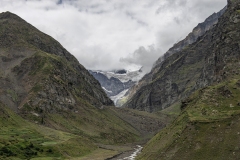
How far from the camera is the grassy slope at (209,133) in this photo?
8994cm

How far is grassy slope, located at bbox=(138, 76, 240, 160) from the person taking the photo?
295 feet

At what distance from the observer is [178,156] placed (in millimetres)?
94250

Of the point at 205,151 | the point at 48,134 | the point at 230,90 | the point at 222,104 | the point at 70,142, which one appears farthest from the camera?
the point at 48,134

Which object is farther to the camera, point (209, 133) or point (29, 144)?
point (29, 144)

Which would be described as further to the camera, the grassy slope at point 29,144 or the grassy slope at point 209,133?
the grassy slope at point 29,144

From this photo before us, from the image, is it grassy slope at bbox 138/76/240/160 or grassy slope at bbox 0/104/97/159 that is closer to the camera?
grassy slope at bbox 138/76/240/160

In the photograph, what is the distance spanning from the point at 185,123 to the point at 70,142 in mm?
86913

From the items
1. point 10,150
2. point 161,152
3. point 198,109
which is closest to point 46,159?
point 10,150

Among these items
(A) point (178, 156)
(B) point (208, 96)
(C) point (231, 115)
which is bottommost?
(A) point (178, 156)

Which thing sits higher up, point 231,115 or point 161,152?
point 231,115

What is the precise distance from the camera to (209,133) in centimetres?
9825

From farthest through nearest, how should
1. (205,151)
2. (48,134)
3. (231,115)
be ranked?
(48,134)
(231,115)
(205,151)

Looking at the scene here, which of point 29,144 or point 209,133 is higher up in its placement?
point 29,144

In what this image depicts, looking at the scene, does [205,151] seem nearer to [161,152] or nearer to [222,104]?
[161,152]
